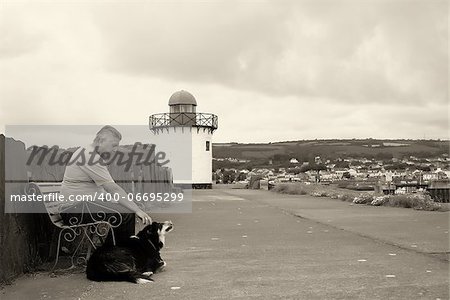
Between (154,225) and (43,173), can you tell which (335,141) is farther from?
(154,225)

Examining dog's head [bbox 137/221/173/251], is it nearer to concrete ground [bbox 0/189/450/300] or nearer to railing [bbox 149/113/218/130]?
concrete ground [bbox 0/189/450/300]

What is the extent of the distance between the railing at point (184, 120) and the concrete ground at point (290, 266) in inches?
1459

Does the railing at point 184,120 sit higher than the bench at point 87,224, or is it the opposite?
the railing at point 184,120

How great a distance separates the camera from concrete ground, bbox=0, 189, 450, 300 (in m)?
5.92

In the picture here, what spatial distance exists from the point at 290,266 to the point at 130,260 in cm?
215

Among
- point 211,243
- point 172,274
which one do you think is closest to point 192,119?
point 211,243

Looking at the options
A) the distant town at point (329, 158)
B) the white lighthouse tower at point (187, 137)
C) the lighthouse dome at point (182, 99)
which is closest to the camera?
the white lighthouse tower at point (187, 137)

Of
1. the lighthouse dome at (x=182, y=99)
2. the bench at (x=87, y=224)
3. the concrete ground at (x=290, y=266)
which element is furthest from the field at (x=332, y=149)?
the bench at (x=87, y=224)

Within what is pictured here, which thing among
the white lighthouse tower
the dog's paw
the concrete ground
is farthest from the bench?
the white lighthouse tower

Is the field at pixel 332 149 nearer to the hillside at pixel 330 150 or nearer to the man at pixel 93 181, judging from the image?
the hillside at pixel 330 150

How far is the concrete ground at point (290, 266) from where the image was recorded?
19.4 feet

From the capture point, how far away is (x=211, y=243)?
10273 mm

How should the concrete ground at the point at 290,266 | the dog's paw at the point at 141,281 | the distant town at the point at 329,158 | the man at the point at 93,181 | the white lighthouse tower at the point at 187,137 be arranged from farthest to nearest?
the distant town at the point at 329,158, the white lighthouse tower at the point at 187,137, the man at the point at 93,181, the dog's paw at the point at 141,281, the concrete ground at the point at 290,266

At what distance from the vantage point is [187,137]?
4941cm
